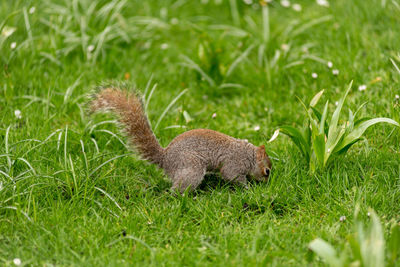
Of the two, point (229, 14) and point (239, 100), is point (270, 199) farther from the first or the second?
point (229, 14)

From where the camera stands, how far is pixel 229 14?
6.31m

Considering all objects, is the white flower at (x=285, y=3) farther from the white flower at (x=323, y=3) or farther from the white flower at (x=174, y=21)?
the white flower at (x=174, y=21)

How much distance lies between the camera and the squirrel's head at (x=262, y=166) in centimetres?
369

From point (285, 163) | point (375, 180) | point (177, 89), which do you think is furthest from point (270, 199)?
point (177, 89)

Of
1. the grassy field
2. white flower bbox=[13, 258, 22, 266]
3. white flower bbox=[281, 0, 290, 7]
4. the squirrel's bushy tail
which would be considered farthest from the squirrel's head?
white flower bbox=[281, 0, 290, 7]

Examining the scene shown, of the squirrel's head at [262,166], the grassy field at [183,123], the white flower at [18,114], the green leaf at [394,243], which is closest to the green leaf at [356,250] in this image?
the green leaf at [394,243]

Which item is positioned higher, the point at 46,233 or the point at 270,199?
the point at 46,233

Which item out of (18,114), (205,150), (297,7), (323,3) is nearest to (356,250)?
(205,150)

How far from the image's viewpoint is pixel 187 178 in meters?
3.52

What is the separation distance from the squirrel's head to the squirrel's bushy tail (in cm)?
73

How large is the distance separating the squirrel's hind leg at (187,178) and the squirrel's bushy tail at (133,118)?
8.3 inches

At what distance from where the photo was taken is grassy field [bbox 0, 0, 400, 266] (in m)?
3.04

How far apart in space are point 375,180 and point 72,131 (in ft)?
7.85

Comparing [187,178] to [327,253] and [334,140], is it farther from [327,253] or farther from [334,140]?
[327,253]
